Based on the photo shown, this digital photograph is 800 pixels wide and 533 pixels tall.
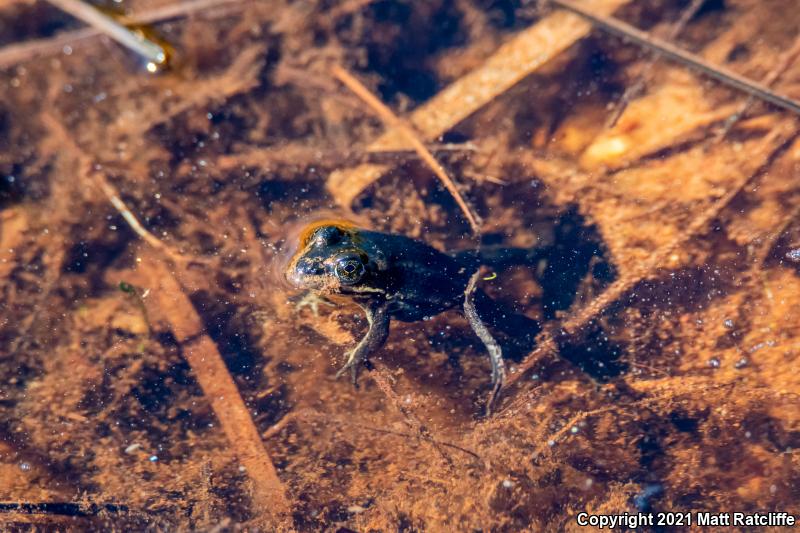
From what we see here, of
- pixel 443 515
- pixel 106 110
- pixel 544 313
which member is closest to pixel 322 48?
pixel 106 110

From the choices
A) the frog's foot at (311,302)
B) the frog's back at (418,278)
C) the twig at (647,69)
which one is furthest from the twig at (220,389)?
the twig at (647,69)

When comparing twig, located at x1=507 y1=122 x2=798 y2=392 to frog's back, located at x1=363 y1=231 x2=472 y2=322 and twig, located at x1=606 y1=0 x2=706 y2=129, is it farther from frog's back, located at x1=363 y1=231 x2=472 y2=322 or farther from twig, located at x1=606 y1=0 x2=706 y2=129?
twig, located at x1=606 y1=0 x2=706 y2=129

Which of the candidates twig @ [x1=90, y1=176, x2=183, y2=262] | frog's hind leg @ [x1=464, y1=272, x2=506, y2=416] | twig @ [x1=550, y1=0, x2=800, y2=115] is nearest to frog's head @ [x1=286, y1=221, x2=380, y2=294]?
frog's hind leg @ [x1=464, y1=272, x2=506, y2=416]

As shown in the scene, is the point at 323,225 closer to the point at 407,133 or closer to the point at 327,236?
the point at 327,236

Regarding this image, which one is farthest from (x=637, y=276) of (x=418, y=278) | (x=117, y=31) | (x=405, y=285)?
(x=117, y=31)

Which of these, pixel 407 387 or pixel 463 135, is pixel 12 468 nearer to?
pixel 407 387

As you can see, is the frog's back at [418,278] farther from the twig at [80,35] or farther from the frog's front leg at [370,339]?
the twig at [80,35]
